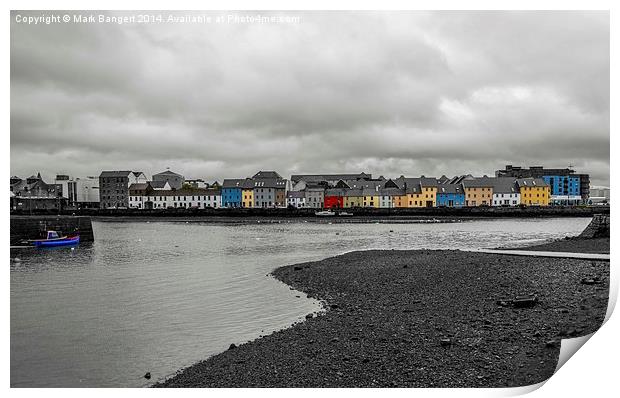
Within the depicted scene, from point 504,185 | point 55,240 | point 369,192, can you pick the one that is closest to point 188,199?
point 369,192

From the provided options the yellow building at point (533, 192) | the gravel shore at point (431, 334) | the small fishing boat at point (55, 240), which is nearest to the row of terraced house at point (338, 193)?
the yellow building at point (533, 192)

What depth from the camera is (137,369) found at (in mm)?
4199

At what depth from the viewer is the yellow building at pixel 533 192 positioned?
31684mm

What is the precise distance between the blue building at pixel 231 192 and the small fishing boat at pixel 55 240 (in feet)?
81.9

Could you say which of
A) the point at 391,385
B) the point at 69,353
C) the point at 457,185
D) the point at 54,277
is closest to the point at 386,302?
the point at 391,385

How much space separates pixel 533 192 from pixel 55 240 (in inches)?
1215

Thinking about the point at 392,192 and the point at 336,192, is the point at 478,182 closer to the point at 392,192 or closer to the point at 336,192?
the point at 392,192

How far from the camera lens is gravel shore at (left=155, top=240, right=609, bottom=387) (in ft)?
12.3

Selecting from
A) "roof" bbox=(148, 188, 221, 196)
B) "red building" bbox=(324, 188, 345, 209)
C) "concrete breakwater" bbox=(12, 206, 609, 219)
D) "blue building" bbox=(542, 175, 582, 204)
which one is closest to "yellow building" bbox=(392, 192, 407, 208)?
"red building" bbox=(324, 188, 345, 209)

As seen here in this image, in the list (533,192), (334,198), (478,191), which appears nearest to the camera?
(533,192)

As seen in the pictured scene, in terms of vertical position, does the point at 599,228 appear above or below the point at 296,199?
below

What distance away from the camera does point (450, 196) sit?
4550 centimetres

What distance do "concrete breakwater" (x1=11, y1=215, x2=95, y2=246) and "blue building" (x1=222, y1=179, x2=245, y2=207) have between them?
24075 millimetres
